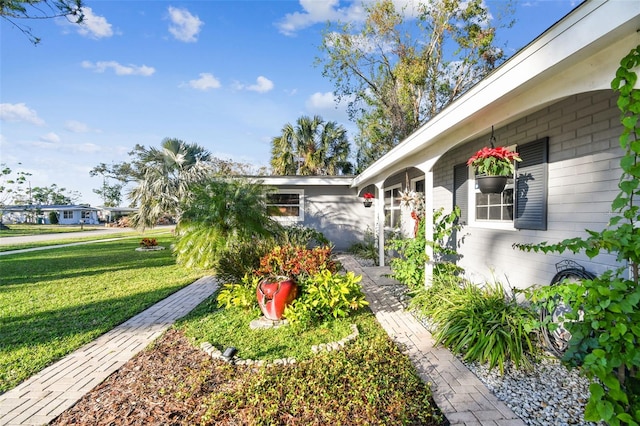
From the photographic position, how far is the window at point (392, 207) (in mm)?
8929

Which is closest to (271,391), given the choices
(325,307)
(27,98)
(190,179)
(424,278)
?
(325,307)

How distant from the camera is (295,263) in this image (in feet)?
14.2

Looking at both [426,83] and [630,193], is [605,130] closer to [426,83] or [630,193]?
[630,193]

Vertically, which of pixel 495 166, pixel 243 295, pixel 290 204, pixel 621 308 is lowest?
pixel 243 295

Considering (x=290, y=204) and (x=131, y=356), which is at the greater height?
(x=290, y=204)

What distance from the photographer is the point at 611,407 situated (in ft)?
4.61

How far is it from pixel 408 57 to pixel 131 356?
15.8 m

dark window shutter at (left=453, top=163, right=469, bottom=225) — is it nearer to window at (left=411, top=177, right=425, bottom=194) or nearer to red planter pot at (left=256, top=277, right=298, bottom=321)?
window at (left=411, top=177, right=425, bottom=194)

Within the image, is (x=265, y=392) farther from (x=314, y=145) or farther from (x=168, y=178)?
(x=314, y=145)

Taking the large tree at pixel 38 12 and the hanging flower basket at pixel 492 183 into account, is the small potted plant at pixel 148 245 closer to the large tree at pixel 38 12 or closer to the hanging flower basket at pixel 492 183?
the large tree at pixel 38 12

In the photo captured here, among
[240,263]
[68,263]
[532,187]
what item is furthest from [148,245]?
[532,187]

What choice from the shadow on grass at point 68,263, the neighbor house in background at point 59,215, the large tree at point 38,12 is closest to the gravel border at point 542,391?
the large tree at point 38,12

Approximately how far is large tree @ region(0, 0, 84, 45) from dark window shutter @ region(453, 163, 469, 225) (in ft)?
24.7

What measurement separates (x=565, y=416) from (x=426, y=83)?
51.3ft
